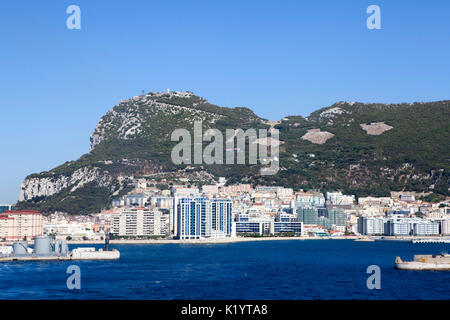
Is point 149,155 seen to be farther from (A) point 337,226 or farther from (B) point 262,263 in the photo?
(B) point 262,263

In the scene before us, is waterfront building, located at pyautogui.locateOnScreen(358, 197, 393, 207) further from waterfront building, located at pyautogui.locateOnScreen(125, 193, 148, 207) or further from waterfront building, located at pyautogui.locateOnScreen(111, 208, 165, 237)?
waterfront building, located at pyautogui.locateOnScreen(111, 208, 165, 237)

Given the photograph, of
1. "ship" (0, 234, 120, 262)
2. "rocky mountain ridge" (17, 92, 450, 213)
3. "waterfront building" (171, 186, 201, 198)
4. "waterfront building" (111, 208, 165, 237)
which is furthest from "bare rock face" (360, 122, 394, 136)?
"ship" (0, 234, 120, 262)

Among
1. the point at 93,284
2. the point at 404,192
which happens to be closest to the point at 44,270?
the point at 93,284

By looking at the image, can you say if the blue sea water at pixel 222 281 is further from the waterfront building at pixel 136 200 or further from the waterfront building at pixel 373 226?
the waterfront building at pixel 136 200

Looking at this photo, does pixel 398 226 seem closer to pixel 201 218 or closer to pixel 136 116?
pixel 201 218

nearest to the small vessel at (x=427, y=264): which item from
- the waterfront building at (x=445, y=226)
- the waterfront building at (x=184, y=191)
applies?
the waterfront building at (x=445, y=226)

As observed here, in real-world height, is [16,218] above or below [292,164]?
below
